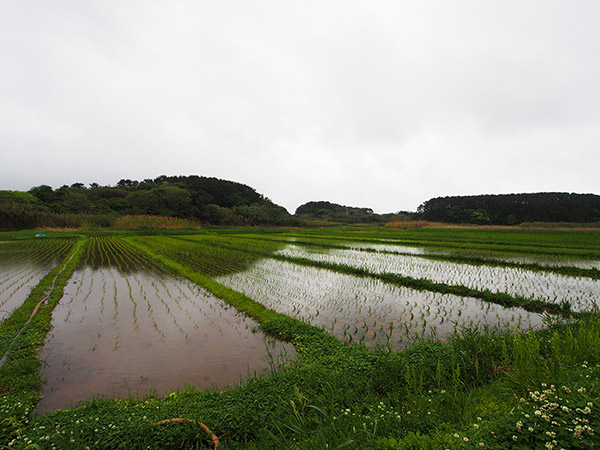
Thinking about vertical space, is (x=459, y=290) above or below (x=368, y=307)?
above

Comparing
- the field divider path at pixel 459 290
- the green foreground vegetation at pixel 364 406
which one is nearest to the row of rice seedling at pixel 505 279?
the field divider path at pixel 459 290

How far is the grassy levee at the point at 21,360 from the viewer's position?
2.70 meters

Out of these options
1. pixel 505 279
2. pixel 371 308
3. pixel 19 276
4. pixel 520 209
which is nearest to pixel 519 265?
pixel 505 279

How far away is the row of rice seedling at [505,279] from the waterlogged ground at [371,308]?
55.5 inches

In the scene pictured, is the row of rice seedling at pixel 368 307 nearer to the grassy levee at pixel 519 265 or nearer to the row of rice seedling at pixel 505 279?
the row of rice seedling at pixel 505 279

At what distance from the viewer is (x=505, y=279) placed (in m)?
8.75

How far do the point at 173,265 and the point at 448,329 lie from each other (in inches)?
414

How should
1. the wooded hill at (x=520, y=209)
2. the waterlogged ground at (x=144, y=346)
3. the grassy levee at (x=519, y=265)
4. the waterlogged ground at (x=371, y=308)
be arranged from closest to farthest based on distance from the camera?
the waterlogged ground at (x=144, y=346) → the waterlogged ground at (x=371, y=308) → the grassy levee at (x=519, y=265) → the wooded hill at (x=520, y=209)

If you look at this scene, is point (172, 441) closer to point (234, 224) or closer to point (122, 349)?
point (122, 349)

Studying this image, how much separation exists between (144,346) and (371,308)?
15.2ft

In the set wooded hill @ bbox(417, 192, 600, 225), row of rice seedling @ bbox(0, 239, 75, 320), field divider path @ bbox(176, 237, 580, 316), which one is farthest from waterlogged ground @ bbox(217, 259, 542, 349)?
wooded hill @ bbox(417, 192, 600, 225)

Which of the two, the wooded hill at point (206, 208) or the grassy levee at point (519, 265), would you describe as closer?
the grassy levee at point (519, 265)

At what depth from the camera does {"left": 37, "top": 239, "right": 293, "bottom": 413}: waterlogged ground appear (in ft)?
11.6

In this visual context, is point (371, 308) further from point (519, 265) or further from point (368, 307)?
point (519, 265)
